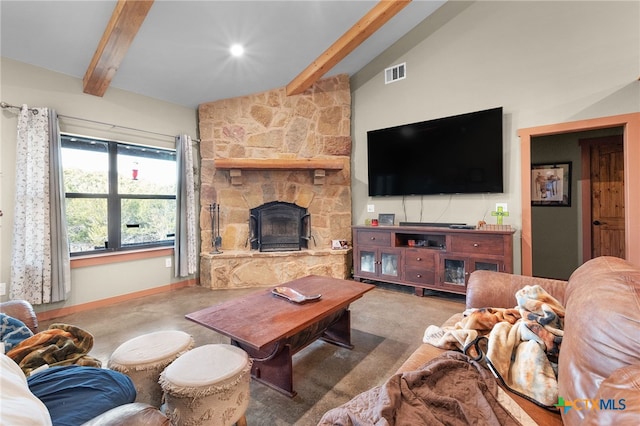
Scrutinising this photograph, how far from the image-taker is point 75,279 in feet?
10.4

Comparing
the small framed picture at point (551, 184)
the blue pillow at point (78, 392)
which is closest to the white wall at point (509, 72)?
the small framed picture at point (551, 184)

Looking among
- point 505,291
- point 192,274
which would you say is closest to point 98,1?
point 192,274

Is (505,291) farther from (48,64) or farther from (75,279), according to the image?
(48,64)

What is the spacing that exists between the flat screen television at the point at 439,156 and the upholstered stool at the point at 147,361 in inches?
127

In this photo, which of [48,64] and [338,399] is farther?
[48,64]

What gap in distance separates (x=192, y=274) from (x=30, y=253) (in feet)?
5.77

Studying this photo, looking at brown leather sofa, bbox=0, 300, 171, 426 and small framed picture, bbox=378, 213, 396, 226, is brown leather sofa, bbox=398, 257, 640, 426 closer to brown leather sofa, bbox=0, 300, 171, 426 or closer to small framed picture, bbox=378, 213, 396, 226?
brown leather sofa, bbox=0, 300, 171, 426

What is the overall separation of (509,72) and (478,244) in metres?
2.02

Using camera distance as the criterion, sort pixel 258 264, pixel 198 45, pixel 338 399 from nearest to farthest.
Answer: pixel 338 399 → pixel 198 45 → pixel 258 264

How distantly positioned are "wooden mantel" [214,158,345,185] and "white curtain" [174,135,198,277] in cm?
44

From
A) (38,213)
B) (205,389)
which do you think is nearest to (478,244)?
(205,389)

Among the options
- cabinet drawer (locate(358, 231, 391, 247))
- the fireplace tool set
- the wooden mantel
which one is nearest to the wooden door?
cabinet drawer (locate(358, 231, 391, 247))

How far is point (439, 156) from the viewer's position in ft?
11.8

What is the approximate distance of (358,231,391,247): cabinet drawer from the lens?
3764 millimetres
